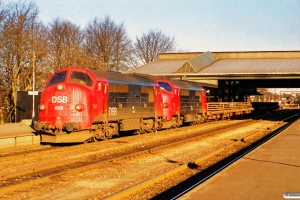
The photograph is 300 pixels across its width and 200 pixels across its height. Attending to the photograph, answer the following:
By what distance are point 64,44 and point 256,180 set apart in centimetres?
5148

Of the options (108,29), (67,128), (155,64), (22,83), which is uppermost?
(108,29)

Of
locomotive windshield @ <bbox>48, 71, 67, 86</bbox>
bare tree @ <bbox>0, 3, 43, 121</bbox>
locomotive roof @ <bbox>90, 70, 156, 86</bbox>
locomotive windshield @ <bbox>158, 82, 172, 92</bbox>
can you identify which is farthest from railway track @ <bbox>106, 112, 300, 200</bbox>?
bare tree @ <bbox>0, 3, 43, 121</bbox>

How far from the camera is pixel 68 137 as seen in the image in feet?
61.8

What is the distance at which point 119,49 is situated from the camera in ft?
232

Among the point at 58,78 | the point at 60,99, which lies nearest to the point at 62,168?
the point at 60,99

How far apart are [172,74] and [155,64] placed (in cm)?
1237

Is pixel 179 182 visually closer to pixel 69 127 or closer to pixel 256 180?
pixel 256 180

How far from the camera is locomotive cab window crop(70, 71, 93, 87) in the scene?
1931 cm

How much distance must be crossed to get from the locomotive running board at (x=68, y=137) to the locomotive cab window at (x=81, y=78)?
2253mm

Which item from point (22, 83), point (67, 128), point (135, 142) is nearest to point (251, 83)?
point (22, 83)

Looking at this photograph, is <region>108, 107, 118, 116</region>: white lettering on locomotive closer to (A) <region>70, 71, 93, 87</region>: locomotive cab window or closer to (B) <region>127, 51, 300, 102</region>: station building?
(A) <region>70, 71, 93, 87</region>: locomotive cab window

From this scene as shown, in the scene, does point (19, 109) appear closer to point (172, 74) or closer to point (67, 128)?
point (67, 128)

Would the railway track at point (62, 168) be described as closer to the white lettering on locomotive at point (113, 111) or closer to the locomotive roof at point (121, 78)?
the white lettering on locomotive at point (113, 111)

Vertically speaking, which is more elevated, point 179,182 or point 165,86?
point 165,86
